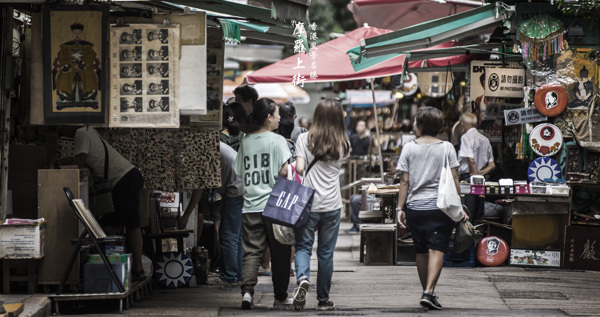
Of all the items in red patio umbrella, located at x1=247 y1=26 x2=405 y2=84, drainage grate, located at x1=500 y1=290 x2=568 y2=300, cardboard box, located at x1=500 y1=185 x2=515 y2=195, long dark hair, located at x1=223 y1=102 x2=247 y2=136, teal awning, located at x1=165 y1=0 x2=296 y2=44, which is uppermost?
teal awning, located at x1=165 y1=0 x2=296 y2=44

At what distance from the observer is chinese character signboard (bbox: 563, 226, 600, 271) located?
36.6 ft

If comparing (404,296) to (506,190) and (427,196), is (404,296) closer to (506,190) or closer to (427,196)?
(427,196)

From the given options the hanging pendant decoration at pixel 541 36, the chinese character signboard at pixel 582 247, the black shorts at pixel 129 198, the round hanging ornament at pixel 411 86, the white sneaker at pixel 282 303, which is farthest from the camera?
the round hanging ornament at pixel 411 86

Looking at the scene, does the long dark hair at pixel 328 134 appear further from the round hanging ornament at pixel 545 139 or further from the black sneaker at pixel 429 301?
the round hanging ornament at pixel 545 139

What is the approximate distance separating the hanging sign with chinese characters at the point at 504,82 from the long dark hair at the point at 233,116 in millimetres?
3702

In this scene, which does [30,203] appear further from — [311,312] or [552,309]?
[552,309]

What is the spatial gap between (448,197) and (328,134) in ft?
4.10

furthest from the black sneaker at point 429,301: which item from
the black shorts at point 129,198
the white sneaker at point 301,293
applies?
the black shorts at point 129,198

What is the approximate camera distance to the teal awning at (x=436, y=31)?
11602mm

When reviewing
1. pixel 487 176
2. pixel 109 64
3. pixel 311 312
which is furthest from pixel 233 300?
pixel 487 176

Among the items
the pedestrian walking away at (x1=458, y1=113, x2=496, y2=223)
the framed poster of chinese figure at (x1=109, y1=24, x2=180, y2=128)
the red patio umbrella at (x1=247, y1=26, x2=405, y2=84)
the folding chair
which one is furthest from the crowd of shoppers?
the red patio umbrella at (x1=247, y1=26, x2=405, y2=84)

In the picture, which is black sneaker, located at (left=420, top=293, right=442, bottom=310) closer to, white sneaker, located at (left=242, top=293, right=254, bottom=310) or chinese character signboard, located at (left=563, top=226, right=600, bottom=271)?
white sneaker, located at (left=242, top=293, right=254, bottom=310)

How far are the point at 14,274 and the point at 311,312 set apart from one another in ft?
9.10

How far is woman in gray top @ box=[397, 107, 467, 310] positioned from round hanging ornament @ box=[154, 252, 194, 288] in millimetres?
2718
